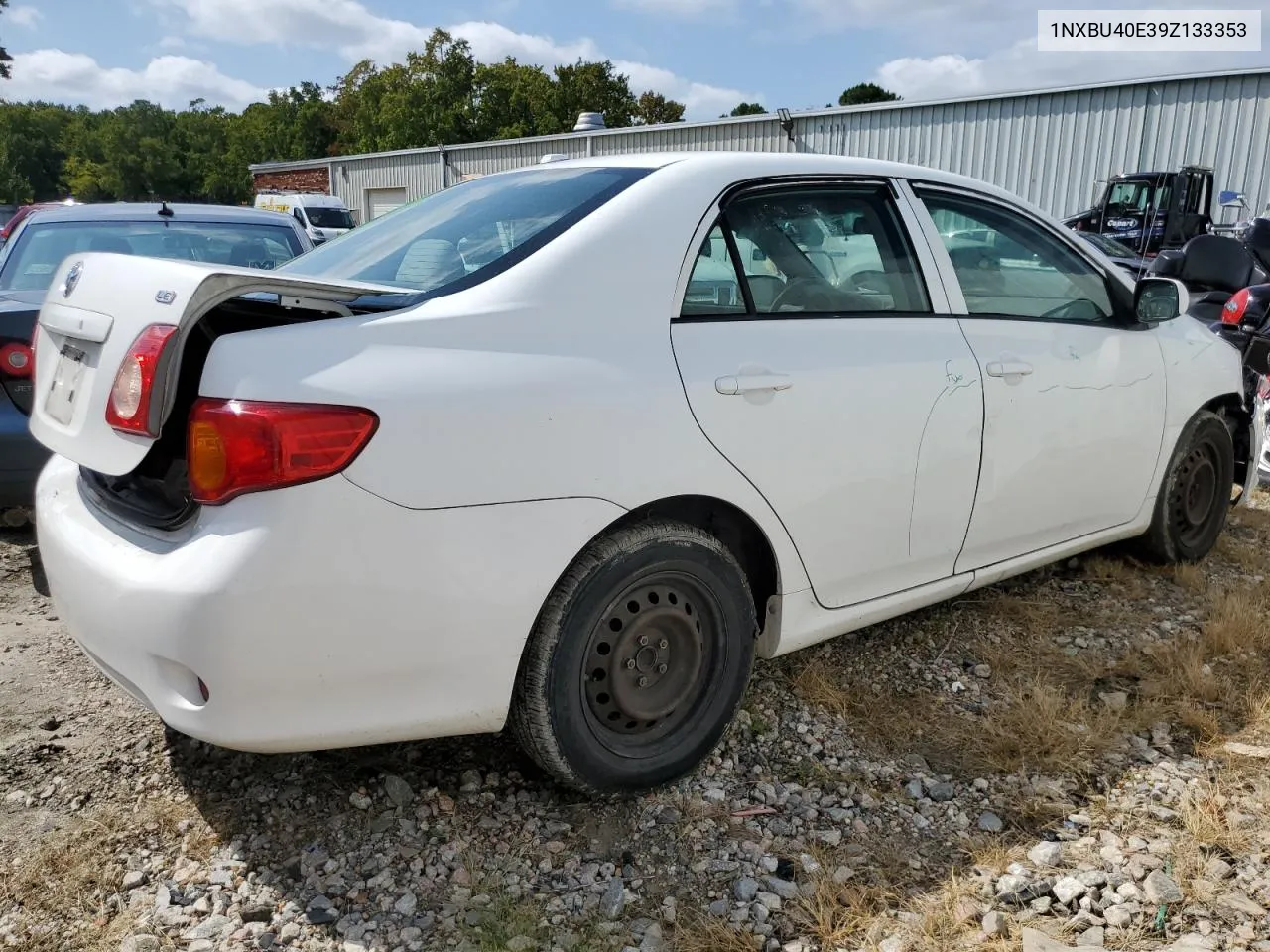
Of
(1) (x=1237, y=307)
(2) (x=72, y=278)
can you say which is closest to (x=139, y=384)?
(2) (x=72, y=278)

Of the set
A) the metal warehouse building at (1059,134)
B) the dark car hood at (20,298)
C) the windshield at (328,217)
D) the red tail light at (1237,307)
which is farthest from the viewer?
the windshield at (328,217)

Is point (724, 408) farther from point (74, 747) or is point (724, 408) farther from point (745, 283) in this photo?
point (74, 747)

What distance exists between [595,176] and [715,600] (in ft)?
3.79

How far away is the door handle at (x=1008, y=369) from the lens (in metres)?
3.02

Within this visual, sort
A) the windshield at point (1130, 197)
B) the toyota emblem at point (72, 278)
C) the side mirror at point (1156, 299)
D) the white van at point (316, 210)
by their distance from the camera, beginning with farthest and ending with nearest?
1. the white van at point (316, 210)
2. the windshield at point (1130, 197)
3. the side mirror at point (1156, 299)
4. the toyota emblem at point (72, 278)

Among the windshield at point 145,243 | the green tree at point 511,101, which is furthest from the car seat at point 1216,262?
the green tree at point 511,101

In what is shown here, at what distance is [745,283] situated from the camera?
2564mm

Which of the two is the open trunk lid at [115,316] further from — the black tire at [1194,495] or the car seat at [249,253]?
the black tire at [1194,495]

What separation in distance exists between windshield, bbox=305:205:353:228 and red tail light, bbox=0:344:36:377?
24.3 metres

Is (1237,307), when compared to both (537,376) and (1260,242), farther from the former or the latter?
(537,376)

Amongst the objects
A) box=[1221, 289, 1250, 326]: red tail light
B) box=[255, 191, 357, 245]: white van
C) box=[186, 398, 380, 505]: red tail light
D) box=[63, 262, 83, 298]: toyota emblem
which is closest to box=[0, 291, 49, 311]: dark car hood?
box=[63, 262, 83, 298]: toyota emblem

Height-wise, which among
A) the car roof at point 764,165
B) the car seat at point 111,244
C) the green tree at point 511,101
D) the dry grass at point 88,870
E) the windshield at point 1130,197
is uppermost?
the green tree at point 511,101

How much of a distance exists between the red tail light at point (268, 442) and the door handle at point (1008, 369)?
1962mm

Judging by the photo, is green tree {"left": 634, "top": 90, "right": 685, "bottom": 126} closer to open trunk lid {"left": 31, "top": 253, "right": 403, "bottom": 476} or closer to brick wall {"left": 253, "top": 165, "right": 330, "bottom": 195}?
brick wall {"left": 253, "top": 165, "right": 330, "bottom": 195}
